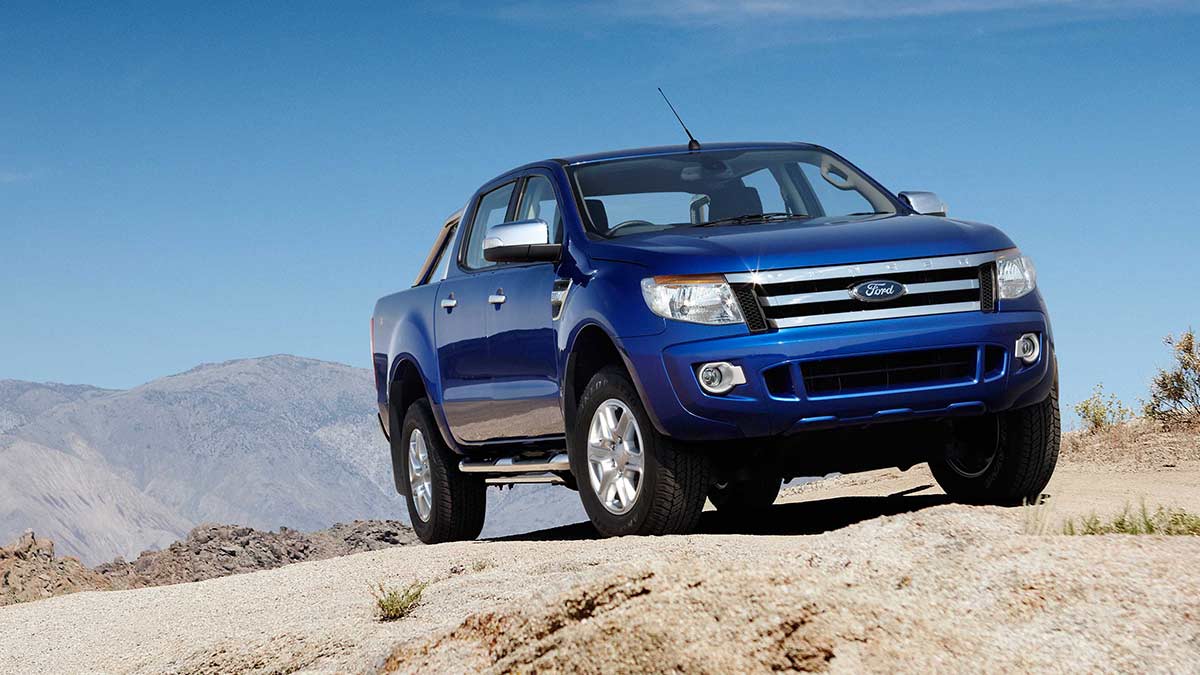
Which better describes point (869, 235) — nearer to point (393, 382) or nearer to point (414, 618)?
point (414, 618)

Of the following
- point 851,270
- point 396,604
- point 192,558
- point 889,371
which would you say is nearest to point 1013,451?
point 889,371

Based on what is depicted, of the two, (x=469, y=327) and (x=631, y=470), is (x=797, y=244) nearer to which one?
(x=631, y=470)

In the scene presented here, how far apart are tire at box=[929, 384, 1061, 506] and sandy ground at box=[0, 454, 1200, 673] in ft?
2.31

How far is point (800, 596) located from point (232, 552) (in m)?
12.0

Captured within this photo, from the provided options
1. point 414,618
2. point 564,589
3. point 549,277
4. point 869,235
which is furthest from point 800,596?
point 549,277

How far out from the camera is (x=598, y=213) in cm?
849

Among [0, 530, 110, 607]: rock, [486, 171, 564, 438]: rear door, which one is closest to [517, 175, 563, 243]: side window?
[486, 171, 564, 438]: rear door

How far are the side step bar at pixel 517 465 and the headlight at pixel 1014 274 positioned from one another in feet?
7.90

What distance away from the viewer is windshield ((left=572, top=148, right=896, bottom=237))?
28.0 ft

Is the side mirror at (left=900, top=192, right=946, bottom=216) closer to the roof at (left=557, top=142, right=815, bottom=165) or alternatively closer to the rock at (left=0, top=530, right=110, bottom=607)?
the roof at (left=557, top=142, right=815, bottom=165)

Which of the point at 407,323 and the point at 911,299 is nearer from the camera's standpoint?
the point at 911,299

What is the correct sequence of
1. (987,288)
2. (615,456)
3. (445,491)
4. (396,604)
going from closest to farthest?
1. (396,604)
2. (987,288)
3. (615,456)
4. (445,491)

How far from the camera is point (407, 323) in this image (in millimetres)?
10375

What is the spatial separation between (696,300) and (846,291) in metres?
0.69
